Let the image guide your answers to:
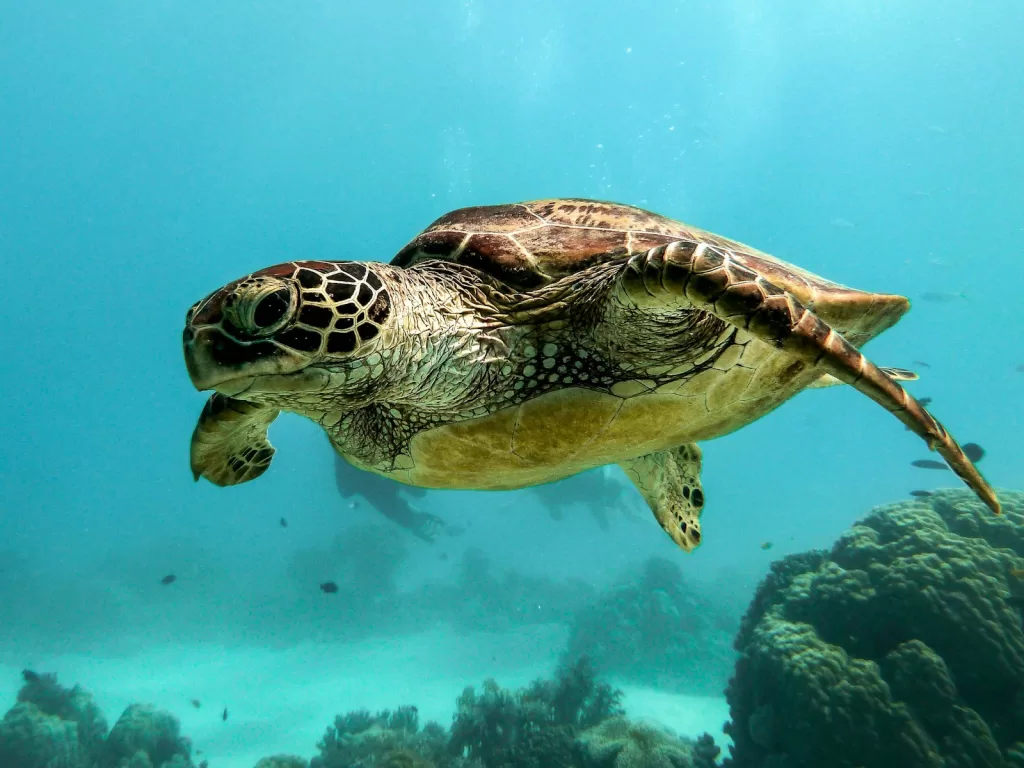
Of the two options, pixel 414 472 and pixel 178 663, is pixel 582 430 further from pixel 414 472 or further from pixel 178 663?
pixel 178 663

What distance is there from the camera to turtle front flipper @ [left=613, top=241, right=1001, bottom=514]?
1.75m

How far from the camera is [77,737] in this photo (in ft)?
43.0

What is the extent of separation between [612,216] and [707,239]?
802mm

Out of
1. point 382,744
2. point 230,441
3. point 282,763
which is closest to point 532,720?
point 382,744

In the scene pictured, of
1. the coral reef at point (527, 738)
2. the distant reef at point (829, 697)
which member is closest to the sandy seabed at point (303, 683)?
the coral reef at point (527, 738)

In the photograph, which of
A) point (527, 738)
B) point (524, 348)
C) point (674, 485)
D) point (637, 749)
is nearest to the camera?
point (524, 348)

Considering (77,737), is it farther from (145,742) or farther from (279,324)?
(279,324)

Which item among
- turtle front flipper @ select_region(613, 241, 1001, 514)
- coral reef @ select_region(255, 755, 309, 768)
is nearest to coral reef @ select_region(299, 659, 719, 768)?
coral reef @ select_region(255, 755, 309, 768)

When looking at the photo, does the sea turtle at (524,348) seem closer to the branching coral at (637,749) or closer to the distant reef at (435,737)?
the branching coral at (637,749)

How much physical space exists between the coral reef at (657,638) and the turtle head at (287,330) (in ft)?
63.5

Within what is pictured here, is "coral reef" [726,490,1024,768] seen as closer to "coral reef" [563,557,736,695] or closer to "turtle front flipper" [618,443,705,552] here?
"turtle front flipper" [618,443,705,552]

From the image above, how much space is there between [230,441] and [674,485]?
359cm

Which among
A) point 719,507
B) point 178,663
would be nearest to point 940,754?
point 178,663

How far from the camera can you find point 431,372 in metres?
2.54
